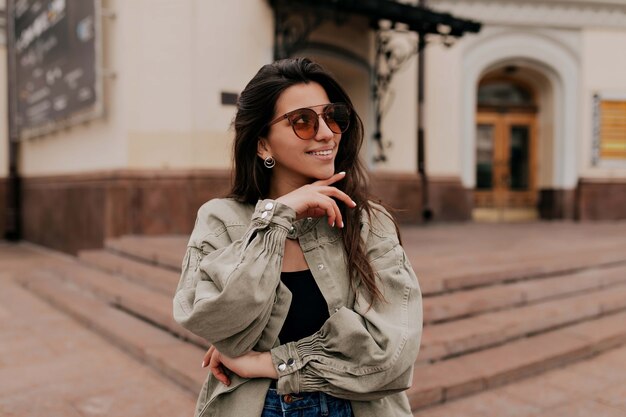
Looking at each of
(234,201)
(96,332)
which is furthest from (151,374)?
(234,201)

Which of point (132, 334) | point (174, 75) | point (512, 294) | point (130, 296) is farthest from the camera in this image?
point (174, 75)

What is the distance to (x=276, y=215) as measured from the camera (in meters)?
1.46

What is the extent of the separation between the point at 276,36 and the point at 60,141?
381 cm

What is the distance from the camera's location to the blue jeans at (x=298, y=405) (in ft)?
4.95

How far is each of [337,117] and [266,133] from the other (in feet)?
0.65

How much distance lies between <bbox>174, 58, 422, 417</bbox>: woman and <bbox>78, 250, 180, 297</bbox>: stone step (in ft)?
11.9

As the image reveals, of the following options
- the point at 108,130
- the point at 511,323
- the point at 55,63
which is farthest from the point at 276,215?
the point at 55,63

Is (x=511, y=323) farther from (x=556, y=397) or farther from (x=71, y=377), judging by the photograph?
(x=71, y=377)

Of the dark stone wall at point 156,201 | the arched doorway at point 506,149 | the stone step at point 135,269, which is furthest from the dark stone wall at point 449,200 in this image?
the stone step at point 135,269

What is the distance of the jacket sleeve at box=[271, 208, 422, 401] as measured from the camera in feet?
4.72

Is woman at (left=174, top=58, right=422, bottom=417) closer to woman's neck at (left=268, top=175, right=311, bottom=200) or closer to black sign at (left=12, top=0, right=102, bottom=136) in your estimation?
woman's neck at (left=268, top=175, right=311, bottom=200)

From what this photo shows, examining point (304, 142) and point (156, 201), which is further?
point (156, 201)

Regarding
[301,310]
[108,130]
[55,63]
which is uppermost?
[55,63]

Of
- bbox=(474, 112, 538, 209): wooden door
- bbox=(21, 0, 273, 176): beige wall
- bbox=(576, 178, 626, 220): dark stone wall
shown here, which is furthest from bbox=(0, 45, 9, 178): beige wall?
bbox=(576, 178, 626, 220): dark stone wall
